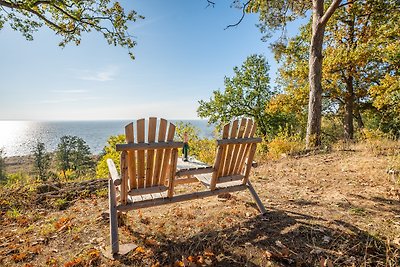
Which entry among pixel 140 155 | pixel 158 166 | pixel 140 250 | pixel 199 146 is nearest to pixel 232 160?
pixel 158 166

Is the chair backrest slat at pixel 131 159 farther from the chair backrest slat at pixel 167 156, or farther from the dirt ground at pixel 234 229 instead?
the dirt ground at pixel 234 229

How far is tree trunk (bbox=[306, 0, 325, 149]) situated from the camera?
300 inches

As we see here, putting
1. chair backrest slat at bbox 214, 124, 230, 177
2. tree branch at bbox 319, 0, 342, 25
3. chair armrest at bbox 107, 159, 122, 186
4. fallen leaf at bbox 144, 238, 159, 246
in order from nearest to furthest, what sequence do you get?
chair armrest at bbox 107, 159, 122, 186, fallen leaf at bbox 144, 238, 159, 246, chair backrest slat at bbox 214, 124, 230, 177, tree branch at bbox 319, 0, 342, 25

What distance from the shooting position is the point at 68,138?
160ft

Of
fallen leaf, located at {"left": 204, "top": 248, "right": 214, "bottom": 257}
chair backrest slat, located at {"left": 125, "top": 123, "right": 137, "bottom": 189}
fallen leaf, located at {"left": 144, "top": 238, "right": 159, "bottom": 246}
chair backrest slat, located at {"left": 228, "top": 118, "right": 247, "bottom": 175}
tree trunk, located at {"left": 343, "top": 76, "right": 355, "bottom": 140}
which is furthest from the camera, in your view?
tree trunk, located at {"left": 343, "top": 76, "right": 355, "bottom": 140}

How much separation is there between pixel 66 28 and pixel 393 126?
755 inches

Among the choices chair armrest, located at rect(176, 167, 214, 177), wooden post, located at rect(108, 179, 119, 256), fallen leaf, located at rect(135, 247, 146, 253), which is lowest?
fallen leaf, located at rect(135, 247, 146, 253)

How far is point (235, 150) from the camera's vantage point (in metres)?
3.09

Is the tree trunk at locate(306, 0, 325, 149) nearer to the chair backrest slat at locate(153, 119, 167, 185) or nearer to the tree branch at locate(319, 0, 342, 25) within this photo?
the tree branch at locate(319, 0, 342, 25)

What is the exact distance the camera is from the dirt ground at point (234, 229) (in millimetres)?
2279

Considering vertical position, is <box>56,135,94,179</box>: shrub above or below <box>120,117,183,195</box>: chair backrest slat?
below

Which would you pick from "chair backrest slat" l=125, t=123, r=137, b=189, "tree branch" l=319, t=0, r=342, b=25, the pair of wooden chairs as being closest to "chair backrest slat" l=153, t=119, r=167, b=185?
the pair of wooden chairs

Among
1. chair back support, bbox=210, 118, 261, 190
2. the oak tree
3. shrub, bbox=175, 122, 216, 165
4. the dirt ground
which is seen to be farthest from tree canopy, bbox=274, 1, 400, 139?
chair back support, bbox=210, 118, 261, 190

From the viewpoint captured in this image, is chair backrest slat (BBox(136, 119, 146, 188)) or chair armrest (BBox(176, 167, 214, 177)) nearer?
chair backrest slat (BBox(136, 119, 146, 188))
